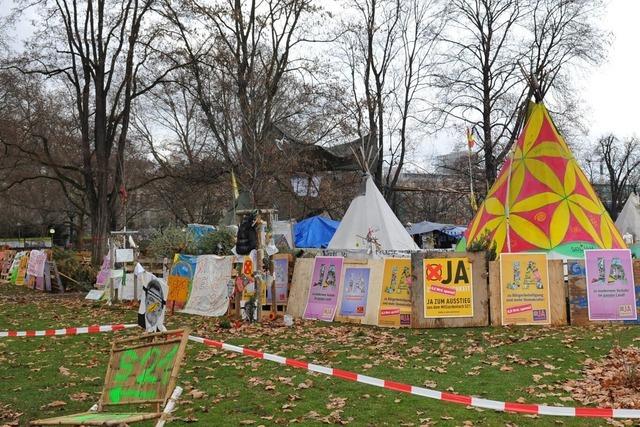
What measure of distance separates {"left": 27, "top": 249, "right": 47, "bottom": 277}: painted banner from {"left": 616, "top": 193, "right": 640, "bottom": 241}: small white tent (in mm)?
28869

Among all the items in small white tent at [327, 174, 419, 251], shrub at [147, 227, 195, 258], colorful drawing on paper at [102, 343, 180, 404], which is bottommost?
colorful drawing on paper at [102, 343, 180, 404]

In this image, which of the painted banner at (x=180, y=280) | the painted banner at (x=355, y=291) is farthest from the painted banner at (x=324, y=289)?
the painted banner at (x=180, y=280)

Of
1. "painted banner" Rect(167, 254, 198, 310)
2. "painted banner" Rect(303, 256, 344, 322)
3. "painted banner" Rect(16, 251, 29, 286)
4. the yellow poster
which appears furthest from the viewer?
"painted banner" Rect(16, 251, 29, 286)

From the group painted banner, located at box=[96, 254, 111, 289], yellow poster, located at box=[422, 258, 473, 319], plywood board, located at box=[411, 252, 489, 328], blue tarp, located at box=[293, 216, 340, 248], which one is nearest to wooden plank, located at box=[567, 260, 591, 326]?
plywood board, located at box=[411, 252, 489, 328]

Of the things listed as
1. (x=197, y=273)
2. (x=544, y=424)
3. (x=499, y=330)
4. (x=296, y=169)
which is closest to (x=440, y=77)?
(x=296, y=169)

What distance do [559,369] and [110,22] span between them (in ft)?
77.9

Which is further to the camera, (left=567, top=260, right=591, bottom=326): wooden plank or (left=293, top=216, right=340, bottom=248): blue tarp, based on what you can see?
(left=293, top=216, right=340, bottom=248): blue tarp

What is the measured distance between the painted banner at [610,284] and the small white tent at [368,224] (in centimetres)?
965

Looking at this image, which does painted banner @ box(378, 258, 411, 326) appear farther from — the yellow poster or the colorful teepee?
the colorful teepee

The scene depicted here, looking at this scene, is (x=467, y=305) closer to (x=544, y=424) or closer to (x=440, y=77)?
(x=544, y=424)

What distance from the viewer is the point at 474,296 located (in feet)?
43.0

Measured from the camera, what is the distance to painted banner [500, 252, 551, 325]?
13.0 metres

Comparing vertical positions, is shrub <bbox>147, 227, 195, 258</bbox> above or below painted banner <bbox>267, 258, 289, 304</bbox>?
above

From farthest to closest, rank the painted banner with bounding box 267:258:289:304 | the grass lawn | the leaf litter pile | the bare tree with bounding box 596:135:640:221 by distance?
the bare tree with bounding box 596:135:640:221 < the painted banner with bounding box 267:258:289:304 < the leaf litter pile < the grass lawn
